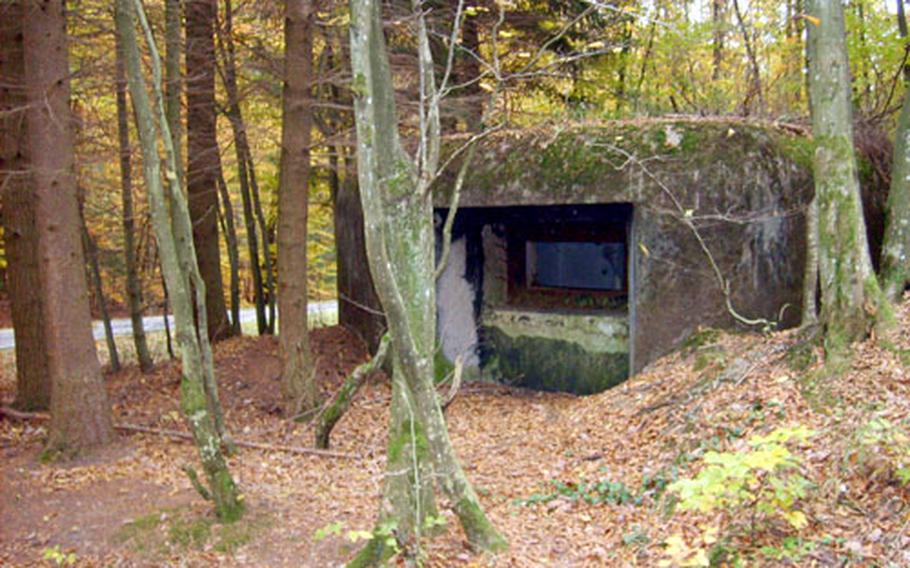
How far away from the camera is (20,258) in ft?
27.0

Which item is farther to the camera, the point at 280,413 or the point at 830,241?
the point at 280,413

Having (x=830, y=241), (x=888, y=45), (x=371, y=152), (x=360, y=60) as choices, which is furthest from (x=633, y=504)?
(x=888, y=45)

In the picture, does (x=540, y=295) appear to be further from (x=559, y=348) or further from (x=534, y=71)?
(x=534, y=71)

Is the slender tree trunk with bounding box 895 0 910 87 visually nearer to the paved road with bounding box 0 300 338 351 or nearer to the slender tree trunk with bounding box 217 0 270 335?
the slender tree trunk with bounding box 217 0 270 335

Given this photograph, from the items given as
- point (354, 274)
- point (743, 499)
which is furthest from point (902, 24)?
point (743, 499)

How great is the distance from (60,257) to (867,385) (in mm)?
6762

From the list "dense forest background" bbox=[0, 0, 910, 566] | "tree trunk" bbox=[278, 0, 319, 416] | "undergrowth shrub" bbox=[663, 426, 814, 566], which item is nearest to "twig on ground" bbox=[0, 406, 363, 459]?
"dense forest background" bbox=[0, 0, 910, 566]

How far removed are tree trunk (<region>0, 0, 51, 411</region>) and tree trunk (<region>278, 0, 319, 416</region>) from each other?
280 cm

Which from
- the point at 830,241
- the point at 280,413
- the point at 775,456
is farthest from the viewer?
the point at 280,413

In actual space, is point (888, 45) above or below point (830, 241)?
above

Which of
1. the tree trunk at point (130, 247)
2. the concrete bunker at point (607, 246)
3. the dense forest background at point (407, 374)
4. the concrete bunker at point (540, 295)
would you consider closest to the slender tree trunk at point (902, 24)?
the dense forest background at point (407, 374)

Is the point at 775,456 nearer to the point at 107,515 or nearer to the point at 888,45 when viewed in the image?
the point at 107,515

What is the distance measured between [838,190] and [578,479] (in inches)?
114

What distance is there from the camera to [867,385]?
16.0 feet
